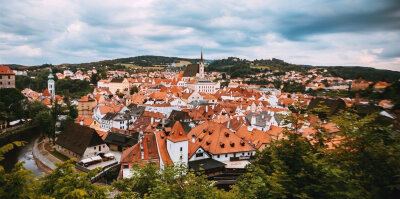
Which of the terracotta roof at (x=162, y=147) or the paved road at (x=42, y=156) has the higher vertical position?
the terracotta roof at (x=162, y=147)

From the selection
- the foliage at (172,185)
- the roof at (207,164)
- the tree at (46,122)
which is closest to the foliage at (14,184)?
the foliage at (172,185)

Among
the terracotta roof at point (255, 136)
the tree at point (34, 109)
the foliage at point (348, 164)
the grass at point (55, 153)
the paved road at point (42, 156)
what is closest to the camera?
the foliage at point (348, 164)

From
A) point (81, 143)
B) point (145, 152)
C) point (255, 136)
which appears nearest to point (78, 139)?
point (81, 143)

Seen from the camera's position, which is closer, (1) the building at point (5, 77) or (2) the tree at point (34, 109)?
(2) the tree at point (34, 109)

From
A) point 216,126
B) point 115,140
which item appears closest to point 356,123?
point 216,126

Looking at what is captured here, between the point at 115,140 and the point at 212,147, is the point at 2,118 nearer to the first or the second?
the point at 115,140

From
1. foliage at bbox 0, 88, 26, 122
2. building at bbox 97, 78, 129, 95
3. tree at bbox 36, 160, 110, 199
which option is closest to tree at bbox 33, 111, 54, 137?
foliage at bbox 0, 88, 26, 122

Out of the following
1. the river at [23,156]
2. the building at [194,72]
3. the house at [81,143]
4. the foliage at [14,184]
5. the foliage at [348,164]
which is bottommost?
the river at [23,156]

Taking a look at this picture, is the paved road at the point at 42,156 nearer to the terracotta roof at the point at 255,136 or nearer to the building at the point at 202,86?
the terracotta roof at the point at 255,136
